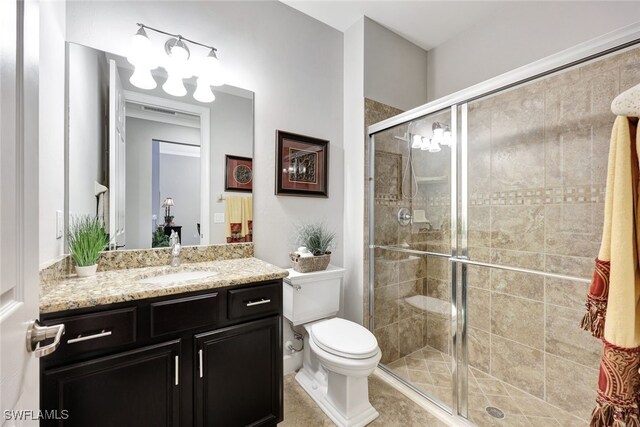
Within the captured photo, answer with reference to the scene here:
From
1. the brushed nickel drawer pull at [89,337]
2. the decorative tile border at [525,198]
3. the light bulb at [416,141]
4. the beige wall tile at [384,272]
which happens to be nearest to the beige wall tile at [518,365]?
the beige wall tile at [384,272]

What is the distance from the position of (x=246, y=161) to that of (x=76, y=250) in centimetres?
105

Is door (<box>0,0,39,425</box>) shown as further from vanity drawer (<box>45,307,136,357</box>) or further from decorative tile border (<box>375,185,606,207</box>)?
decorative tile border (<box>375,185,606,207</box>)

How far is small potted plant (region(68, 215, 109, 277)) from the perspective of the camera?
131 cm

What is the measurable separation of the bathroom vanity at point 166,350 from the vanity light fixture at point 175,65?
109 centimetres

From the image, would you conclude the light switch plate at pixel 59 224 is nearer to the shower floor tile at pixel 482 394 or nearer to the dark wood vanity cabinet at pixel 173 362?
the dark wood vanity cabinet at pixel 173 362

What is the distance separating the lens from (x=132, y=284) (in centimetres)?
121

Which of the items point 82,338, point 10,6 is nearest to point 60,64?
point 10,6

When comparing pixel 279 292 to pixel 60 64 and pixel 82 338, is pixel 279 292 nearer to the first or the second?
pixel 82 338

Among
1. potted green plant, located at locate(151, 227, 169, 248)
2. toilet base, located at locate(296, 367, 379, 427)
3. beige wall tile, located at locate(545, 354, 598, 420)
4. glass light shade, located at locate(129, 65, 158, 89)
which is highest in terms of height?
glass light shade, located at locate(129, 65, 158, 89)

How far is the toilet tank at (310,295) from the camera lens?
5.89 feet

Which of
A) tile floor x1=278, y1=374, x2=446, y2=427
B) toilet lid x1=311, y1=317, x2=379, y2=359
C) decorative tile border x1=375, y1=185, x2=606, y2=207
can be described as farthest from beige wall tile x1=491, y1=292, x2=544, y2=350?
toilet lid x1=311, y1=317, x2=379, y2=359

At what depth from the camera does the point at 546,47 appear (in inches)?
73.9

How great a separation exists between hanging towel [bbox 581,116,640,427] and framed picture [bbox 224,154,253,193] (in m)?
1.77
